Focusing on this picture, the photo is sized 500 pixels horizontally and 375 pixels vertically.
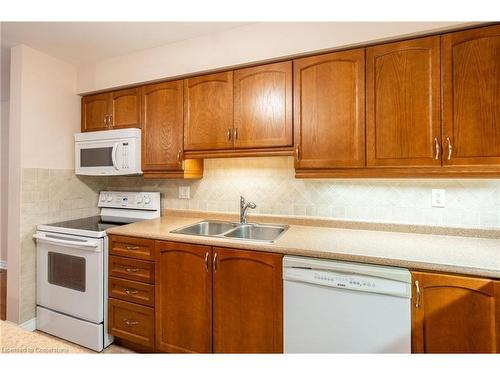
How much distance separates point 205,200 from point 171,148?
55cm

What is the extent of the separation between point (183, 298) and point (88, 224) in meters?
1.16

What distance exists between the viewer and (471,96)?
1.40 metres

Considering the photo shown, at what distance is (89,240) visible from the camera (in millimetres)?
1946

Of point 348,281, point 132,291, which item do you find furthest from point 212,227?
point 348,281

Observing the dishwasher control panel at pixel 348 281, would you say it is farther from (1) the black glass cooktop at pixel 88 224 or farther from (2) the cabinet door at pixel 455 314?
(1) the black glass cooktop at pixel 88 224

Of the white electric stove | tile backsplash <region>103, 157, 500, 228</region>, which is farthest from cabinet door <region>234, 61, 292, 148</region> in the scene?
the white electric stove

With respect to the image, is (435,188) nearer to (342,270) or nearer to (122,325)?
(342,270)

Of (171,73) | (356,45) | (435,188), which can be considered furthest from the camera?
(171,73)

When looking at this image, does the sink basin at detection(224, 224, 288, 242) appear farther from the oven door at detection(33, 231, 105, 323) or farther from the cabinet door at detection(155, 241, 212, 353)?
the oven door at detection(33, 231, 105, 323)

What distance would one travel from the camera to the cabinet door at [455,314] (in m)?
1.15

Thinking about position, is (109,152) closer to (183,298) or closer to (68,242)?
(68,242)

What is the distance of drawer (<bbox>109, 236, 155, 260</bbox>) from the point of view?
1824 millimetres

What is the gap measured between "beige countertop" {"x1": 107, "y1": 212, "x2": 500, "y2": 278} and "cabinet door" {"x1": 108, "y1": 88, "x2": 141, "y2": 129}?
0.95 meters

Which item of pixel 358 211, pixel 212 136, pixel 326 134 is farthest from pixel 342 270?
pixel 212 136
